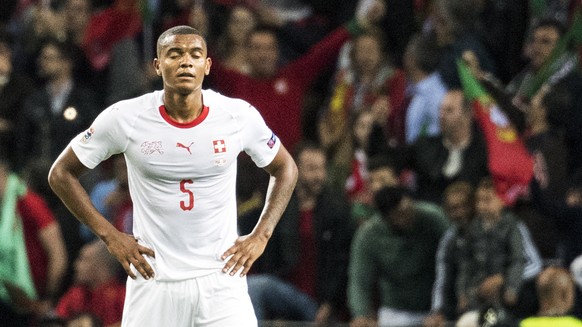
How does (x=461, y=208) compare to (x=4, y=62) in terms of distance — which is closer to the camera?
(x=461, y=208)

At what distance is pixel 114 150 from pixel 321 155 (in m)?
3.91

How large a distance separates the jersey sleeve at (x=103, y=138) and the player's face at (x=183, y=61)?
0.33 m

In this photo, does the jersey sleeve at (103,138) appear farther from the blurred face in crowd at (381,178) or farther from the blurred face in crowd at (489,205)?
the blurred face in crowd at (381,178)

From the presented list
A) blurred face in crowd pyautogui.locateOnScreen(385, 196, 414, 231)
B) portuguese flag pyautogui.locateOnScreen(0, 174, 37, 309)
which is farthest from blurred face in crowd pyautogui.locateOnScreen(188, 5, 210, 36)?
blurred face in crowd pyautogui.locateOnScreen(385, 196, 414, 231)

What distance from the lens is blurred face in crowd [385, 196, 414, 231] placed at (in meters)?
10.5

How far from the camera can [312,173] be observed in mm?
11078

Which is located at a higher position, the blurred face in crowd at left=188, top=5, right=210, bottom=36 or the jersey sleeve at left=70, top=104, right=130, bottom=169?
the blurred face in crowd at left=188, top=5, right=210, bottom=36

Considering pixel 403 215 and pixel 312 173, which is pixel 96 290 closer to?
pixel 312 173

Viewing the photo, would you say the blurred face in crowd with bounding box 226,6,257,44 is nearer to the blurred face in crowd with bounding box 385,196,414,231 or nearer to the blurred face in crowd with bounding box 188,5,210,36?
the blurred face in crowd with bounding box 188,5,210,36

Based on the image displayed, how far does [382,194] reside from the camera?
1053cm

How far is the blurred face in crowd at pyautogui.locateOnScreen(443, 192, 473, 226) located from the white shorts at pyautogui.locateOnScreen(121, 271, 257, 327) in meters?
3.29

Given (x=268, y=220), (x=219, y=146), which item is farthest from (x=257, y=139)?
(x=268, y=220)

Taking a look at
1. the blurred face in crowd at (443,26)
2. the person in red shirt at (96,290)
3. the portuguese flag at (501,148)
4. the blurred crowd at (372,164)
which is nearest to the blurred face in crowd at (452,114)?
the blurred crowd at (372,164)

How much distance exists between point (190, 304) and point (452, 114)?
13.3ft
